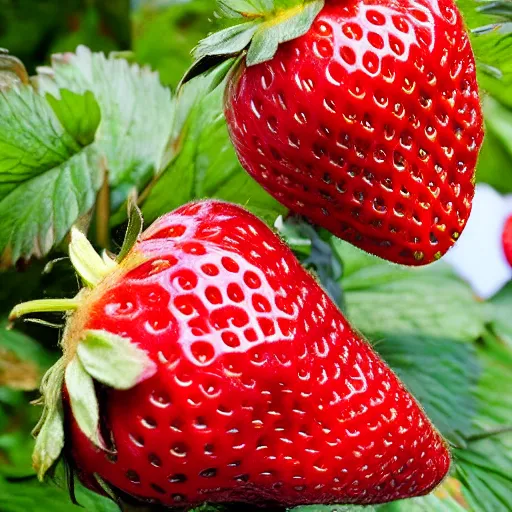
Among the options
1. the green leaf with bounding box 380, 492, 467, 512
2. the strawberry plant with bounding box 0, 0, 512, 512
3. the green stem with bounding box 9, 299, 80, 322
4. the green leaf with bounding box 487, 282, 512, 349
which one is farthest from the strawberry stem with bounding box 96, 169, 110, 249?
the green leaf with bounding box 487, 282, 512, 349

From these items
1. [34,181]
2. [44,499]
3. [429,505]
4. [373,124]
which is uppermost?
[373,124]

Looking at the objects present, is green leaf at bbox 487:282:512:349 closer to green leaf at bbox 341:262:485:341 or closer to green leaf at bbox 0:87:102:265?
green leaf at bbox 341:262:485:341

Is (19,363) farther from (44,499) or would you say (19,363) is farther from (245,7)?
(245,7)

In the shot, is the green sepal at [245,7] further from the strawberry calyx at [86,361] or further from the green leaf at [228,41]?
the strawberry calyx at [86,361]

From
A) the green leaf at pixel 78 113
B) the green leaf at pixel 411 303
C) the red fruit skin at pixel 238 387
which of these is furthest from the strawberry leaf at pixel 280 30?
the green leaf at pixel 411 303

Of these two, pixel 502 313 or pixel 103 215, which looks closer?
pixel 103 215

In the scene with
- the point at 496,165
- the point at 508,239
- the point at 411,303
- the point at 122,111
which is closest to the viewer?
the point at 122,111

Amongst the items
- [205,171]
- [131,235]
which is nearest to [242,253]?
[131,235]
